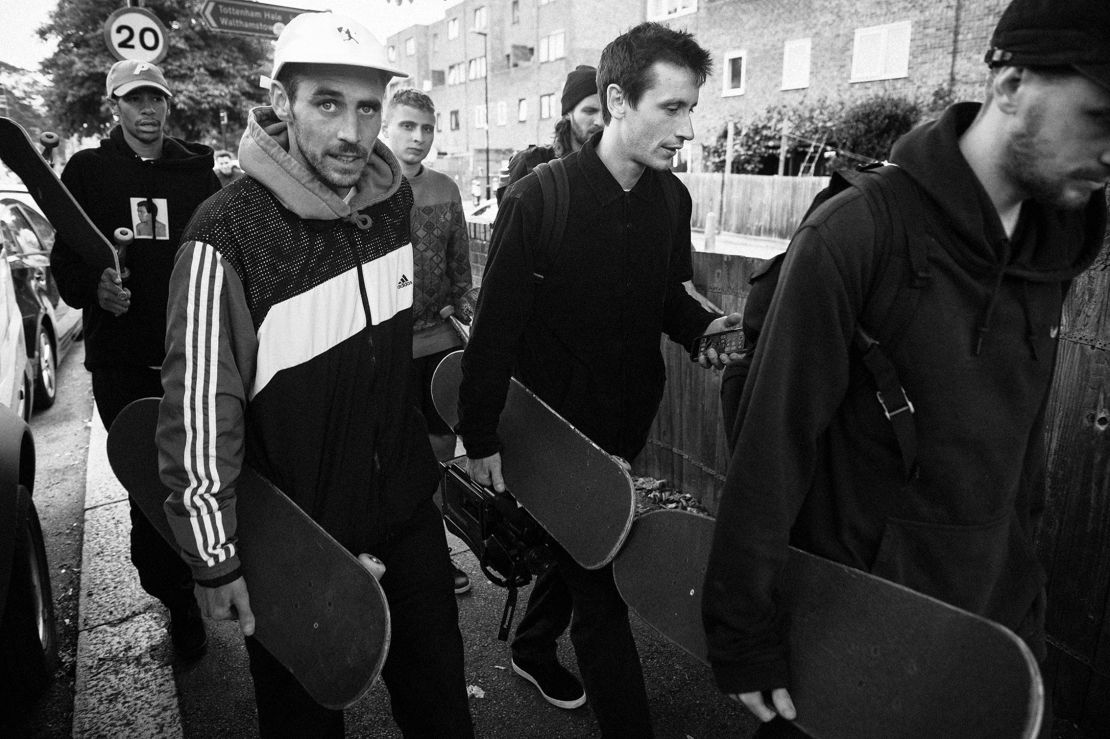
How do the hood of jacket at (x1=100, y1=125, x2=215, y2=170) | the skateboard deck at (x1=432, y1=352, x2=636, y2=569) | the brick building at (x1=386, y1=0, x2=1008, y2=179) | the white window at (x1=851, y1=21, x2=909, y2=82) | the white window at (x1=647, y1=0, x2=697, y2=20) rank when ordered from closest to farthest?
the skateboard deck at (x1=432, y1=352, x2=636, y2=569), the hood of jacket at (x1=100, y1=125, x2=215, y2=170), the brick building at (x1=386, y1=0, x2=1008, y2=179), the white window at (x1=851, y1=21, x2=909, y2=82), the white window at (x1=647, y1=0, x2=697, y2=20)

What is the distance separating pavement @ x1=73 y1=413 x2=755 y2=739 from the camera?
271 centimetres

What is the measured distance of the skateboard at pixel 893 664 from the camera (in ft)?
3.78

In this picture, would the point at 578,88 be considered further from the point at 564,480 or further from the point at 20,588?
the point at 20,588

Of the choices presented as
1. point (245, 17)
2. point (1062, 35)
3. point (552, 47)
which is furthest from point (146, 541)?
point (552, 47)

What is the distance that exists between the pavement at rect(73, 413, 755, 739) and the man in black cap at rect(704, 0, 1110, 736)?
1.53 metres

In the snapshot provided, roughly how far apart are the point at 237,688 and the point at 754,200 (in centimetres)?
1913

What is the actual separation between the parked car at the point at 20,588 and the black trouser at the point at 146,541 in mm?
335

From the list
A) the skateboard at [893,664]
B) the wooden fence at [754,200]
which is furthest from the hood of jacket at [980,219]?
the wooden fence at [754,200]

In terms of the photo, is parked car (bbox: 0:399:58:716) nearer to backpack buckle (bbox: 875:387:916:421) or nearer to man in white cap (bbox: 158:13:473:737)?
man in white cap (bbox: 158:13:473:737)

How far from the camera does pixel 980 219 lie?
1.27m

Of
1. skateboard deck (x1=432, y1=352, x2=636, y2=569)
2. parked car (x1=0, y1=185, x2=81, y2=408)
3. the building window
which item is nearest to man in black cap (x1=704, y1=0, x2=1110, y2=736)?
skateboard deck (x1=432, y1=352, x2=636, y2=569)

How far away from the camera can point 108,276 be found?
300cm

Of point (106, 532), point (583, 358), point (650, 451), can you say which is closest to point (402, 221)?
point (583, 358)

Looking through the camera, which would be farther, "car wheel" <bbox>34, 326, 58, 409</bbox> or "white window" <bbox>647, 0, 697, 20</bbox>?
"white window" <bbox>647, 0, 697, 20</bbox>
